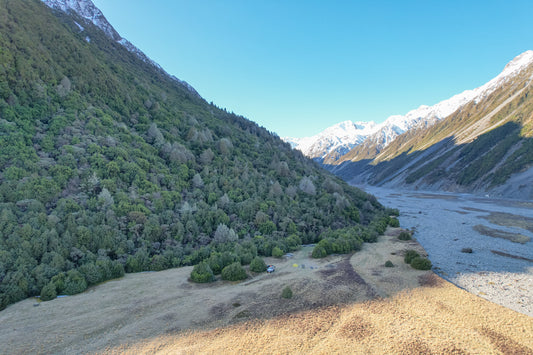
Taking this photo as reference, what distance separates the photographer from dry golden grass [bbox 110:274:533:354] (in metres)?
9.82

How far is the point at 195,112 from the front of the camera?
62.0 m

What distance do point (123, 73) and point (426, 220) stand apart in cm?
6866

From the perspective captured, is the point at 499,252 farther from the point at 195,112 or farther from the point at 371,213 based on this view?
the point at 195,112

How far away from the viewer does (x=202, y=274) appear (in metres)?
18.3

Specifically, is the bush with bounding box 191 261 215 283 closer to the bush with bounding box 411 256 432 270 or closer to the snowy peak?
the bush with bounding box 411 256 432 270

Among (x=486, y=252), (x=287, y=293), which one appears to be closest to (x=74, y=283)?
(x=287, y=293)

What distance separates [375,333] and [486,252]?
22.8 meters

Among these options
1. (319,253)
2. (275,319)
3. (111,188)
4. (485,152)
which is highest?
(485,152)

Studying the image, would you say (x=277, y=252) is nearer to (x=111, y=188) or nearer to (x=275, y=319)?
(x=275, y=319)

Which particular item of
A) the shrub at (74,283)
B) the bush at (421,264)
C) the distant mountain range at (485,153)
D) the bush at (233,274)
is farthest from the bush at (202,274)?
the distant mountain range at (485,153)

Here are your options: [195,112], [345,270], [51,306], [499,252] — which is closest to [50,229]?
[51,306]

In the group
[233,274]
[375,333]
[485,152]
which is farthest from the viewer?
[485,152]

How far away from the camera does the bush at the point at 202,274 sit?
18047 mm

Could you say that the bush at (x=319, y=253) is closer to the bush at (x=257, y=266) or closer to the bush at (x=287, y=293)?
the bush at (x=257, y=266)
